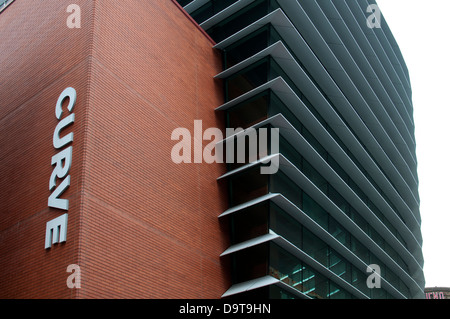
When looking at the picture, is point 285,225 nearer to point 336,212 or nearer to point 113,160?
point 336,212

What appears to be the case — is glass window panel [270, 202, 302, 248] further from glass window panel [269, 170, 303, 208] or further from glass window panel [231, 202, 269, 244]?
glass window panel [269, 170, 303, 208]

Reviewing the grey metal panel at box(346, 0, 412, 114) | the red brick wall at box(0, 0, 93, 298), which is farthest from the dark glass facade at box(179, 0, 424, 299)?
the red brick wall at box(0, 0, 93, 298)

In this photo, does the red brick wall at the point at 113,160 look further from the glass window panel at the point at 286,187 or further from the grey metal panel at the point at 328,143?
the grey metal panel at the point at 328,143

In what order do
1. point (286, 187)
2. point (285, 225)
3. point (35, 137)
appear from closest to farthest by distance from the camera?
point (35, 137) < point (285, 225) < point (286, 187)

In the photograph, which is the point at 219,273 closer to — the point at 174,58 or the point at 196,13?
the point at 174,58

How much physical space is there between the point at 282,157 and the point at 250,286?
5.02 m

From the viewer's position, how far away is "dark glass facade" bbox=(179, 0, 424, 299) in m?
23.8

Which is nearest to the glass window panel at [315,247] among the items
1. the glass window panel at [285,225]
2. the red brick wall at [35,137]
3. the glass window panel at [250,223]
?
the glass window panel at [285,225]

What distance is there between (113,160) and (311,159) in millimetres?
10380

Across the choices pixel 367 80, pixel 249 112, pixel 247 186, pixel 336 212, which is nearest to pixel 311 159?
pixel 336 212

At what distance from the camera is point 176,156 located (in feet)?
76.0

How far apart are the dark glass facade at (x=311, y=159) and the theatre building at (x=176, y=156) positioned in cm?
9

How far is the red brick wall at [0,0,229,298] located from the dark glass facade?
144cm

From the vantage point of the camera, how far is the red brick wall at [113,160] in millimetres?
18797
